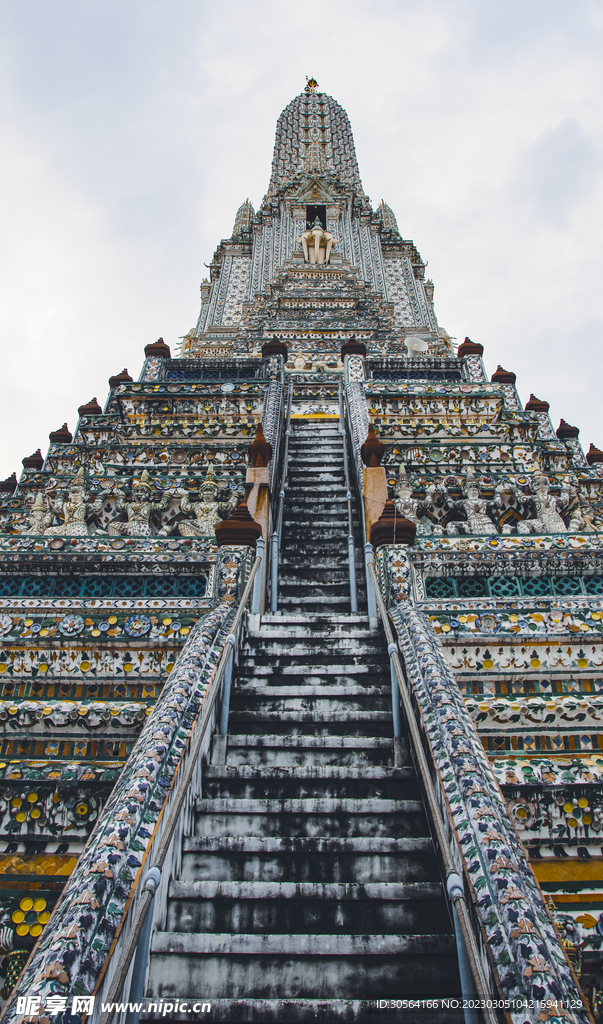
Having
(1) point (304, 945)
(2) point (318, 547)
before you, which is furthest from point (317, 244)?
(1) point (304, 945)

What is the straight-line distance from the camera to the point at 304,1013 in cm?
323

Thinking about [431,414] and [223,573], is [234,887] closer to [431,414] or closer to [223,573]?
[223,573]

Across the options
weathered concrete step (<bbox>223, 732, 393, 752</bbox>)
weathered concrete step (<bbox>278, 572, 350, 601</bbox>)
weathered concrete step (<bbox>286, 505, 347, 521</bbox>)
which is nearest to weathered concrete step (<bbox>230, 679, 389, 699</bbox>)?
weathered concrete step (<bbox>223, 732, 393, 752</bbox>)

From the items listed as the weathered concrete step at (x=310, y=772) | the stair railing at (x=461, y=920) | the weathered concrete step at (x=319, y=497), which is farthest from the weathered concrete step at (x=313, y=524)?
the stair railing at (x=461, y=920)

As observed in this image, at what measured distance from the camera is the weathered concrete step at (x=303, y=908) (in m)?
3.64

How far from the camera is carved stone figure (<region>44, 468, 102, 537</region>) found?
8.82 m

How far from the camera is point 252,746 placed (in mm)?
4953

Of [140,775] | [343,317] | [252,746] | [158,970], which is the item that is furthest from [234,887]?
[343,317]

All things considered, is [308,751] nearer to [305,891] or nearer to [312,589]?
[305,891]

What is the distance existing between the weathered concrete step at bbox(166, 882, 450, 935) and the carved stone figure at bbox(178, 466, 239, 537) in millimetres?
5454

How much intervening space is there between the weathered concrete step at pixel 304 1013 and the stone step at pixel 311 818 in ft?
3.33

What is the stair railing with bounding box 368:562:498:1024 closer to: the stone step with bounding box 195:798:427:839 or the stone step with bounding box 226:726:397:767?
the stone step with bounding box 195:798:427:839

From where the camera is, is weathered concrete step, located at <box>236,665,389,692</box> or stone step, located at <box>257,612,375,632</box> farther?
stone step, located at <box>257,612,375,632</box>

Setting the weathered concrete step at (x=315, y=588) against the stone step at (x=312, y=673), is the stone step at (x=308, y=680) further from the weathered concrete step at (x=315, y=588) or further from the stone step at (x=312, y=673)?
the weathered concrete step at (x=315, y=588)
